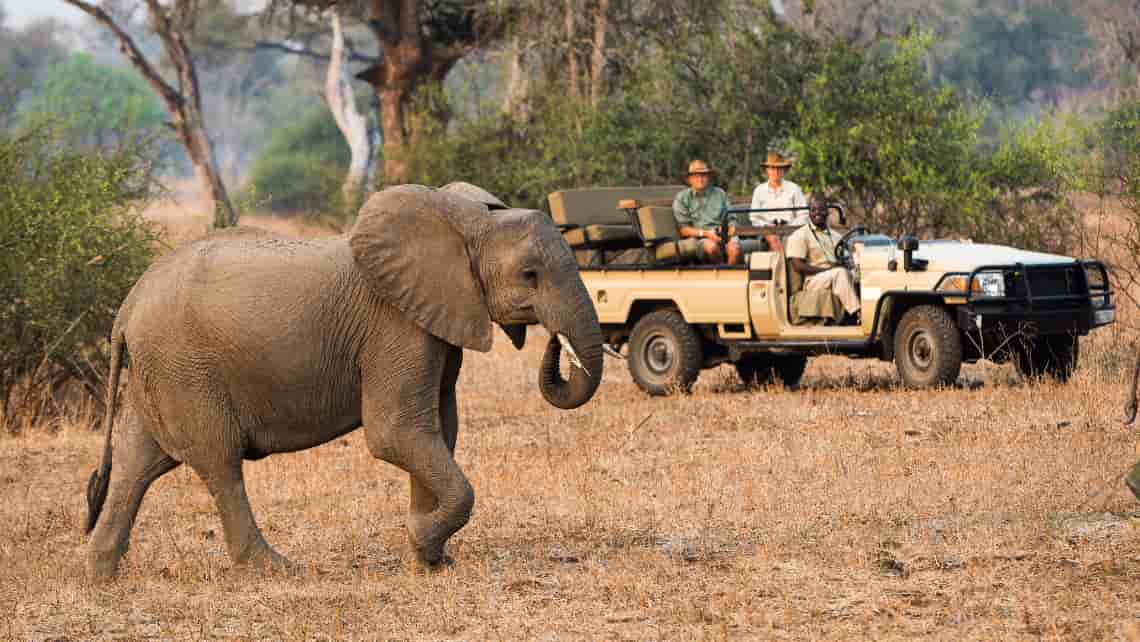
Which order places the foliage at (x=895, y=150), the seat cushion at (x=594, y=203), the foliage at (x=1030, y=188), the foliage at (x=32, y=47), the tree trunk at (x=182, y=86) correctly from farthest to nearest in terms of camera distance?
1. the foliage at (x=32, y=47)
2. the tree trunk at (x=182, y=86)
3. the foliage at (x=895, y=150)
4. the foliage at (x=1030, y=188)
5. the seat cushion at (x=594, y=203)

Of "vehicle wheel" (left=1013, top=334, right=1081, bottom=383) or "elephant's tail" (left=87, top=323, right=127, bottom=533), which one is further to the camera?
"vehicle wheel" (left=1013, top=334, right=1081, bottom=383)

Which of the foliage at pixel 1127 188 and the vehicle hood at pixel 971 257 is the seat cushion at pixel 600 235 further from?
the foliage at pixel 1127 188

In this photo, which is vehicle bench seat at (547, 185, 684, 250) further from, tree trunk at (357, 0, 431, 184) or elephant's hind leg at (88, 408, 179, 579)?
tree trunk at (357, 0, 431, 184)

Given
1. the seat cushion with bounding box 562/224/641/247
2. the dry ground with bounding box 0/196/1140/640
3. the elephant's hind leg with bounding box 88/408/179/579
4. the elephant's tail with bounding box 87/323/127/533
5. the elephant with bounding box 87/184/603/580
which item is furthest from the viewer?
the seat cushion with bounding box 562/224/641/247

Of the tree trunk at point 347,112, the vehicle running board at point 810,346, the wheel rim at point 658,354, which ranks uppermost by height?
the tree trunk at point 347,112

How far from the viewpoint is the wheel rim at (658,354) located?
664 inches

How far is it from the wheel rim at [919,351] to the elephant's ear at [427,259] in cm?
749

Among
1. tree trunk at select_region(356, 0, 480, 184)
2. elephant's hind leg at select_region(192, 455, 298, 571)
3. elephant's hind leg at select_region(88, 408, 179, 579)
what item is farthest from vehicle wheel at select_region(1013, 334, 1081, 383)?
tree trunk at select_region(356, 0, 480, 184)

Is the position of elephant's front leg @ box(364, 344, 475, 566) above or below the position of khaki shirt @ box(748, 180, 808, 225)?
below

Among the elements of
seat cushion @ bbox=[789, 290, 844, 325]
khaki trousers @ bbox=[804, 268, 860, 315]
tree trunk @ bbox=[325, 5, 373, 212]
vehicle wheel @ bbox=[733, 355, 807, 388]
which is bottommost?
vehicle wheel @ bbox=[733, 355, 807, 388]

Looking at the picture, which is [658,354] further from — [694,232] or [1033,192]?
[1033,192]

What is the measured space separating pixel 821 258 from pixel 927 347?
3.92 ft

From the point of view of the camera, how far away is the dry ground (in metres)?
7.91

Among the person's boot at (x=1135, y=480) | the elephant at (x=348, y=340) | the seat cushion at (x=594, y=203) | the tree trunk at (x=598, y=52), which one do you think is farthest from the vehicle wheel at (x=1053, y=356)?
the tree trunk at (x=598, y=52)
